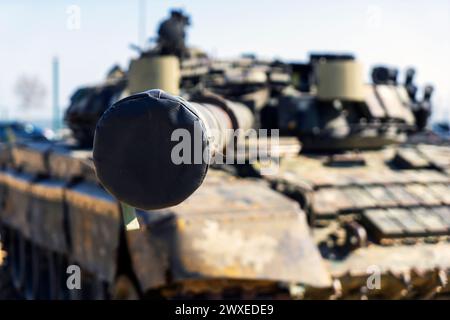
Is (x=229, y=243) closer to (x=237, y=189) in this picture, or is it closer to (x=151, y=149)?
(x=237, y=189)

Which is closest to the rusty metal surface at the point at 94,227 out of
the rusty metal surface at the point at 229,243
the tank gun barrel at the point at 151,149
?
the rusty metal surface at the point at 229,243

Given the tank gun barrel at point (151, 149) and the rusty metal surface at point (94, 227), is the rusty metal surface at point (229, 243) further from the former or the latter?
the tank gun barrel at point (151, 149)

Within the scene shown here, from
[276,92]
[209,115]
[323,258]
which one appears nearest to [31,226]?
[276,92]

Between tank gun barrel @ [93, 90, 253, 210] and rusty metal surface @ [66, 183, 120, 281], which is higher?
tank gun barrel @ [93, 90, 253, 210]

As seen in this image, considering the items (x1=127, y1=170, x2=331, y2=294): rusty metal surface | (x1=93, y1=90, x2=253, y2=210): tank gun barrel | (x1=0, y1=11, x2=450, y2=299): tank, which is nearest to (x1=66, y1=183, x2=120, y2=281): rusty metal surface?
(x1=0, y1=11, x2=450, y2=299): tank

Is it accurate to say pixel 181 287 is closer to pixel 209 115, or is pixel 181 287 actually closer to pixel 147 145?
pixel 209 115

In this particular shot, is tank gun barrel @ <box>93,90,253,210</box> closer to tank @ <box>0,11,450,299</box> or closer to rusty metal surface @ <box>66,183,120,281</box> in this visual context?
tank @ <box>0,11,450,299</box>

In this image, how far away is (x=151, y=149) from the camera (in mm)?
2566

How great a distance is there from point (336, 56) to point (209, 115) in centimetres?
598

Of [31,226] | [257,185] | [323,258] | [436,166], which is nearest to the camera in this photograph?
[323,258]

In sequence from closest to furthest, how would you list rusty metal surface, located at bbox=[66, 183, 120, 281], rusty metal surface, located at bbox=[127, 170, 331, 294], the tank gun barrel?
1. the tank gun barrel
2. rusty metal surface, located at bbox=[127, 170, 331, 294]
3. rusty metal surface, located at bbox=[66, 183, 120, 281]

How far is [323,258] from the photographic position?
584 centimetres

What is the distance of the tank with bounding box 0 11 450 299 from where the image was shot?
2596 millimetres

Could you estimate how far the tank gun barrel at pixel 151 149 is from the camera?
8.28 feet
